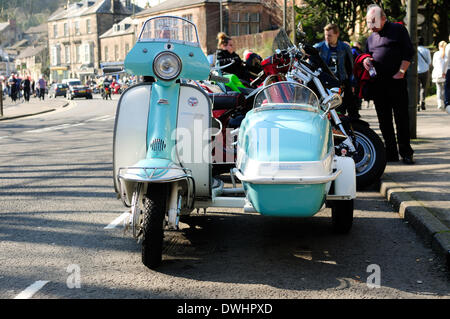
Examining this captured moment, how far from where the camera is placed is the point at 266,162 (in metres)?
4.29

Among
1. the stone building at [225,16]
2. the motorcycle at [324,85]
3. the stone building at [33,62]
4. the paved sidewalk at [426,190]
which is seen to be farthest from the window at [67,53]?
the motorcycle at [324,85]

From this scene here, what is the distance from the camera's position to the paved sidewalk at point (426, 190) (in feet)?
16.1

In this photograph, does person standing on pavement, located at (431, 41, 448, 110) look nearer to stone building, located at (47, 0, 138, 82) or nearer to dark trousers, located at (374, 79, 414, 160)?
dark trousers, located at (374, 79, 414, 160)

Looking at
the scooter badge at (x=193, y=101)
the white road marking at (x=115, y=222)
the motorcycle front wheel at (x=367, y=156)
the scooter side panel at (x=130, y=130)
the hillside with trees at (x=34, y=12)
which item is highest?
the hillside with trees at (x=34, y=12)

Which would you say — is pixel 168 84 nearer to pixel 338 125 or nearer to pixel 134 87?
pixel 134 87

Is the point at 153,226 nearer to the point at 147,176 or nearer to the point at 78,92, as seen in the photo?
the point at 147,176

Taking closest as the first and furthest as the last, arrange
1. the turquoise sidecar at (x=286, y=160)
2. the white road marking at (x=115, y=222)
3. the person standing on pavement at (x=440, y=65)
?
the turquoise sidecar at (x=286, y=160) → the white road marking at (x=115, y=222) → the person standing on pavement at (x=440, y=65)

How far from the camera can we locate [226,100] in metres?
7.05

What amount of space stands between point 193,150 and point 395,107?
14.5 ft

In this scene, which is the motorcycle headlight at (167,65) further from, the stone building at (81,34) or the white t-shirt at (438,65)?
the stone building at (81,34)

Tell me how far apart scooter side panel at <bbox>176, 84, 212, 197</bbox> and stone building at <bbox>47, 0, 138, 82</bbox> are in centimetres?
8992

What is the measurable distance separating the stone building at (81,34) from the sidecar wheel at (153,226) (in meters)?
90.7
